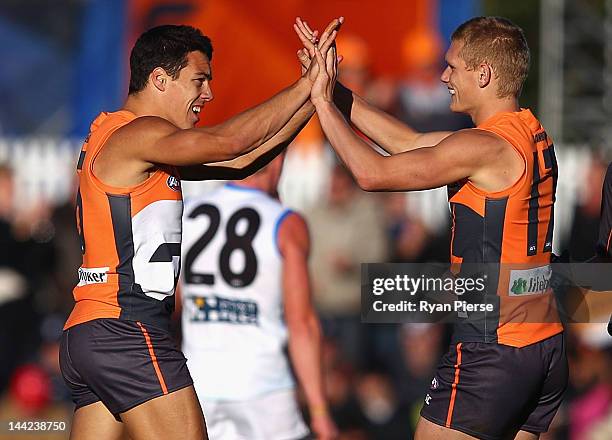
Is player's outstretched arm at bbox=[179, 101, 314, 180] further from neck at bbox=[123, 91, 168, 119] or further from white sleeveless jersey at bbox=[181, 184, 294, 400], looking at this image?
white sleeveless jersey at bbox=[181, 184, 294, 400]

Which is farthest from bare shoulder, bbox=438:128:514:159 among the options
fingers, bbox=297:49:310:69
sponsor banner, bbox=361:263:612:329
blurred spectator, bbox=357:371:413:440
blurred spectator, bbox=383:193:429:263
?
blurred spectator, bbox=383:193:429:263

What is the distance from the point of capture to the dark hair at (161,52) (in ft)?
18.2

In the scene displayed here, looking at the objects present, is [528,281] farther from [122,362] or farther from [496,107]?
[122,362]

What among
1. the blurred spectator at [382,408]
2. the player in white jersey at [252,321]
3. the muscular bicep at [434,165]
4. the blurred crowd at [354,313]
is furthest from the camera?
the blurred spectator at [382,408]

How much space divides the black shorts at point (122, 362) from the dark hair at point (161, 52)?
121 centimetres

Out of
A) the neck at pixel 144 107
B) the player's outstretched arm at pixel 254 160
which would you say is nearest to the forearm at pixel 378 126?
the player's outstretched arm at pixel 254 160

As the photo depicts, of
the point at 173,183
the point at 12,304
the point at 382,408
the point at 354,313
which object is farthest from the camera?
the point at 12,304

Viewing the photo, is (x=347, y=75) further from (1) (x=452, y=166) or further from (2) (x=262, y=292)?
(1) (x=452, y=166)

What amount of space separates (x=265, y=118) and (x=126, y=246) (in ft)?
2.98

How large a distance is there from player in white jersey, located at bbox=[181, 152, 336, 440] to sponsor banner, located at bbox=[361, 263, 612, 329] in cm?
52

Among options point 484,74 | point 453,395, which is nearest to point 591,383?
point 453,395

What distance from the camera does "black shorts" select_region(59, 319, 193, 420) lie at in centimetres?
525

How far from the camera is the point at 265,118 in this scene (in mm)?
5500

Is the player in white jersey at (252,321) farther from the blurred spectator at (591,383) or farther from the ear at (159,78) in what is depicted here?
the blurred spectator at (591,383)
